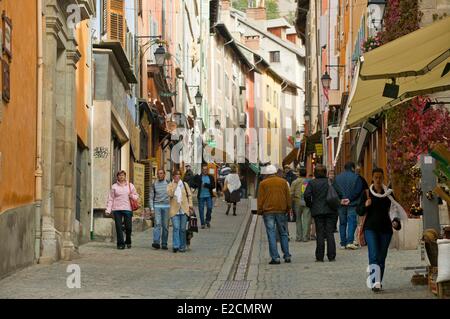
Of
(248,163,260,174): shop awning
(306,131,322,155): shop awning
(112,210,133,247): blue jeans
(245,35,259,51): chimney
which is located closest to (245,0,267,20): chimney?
(245,35,259,51): chimney

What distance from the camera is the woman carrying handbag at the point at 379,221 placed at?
1236 cm

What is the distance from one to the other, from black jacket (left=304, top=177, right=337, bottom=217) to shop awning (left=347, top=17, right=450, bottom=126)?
4445mm

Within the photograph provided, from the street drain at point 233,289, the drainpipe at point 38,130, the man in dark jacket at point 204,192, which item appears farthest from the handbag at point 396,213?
the man in dark jacket at point 204,192

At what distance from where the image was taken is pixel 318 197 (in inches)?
676

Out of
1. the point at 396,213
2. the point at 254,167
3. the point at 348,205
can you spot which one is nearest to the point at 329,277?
the point at 396,213

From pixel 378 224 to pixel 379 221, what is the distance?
37 millimetres

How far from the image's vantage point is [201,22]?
6072 cm

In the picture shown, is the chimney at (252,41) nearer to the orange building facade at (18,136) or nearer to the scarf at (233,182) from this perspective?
the scarf at (233,182)

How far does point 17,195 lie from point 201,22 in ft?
155

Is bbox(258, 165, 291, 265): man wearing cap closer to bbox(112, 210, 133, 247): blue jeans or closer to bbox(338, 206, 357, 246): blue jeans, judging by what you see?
bbox(338, 206, 357, 246): blue jeans

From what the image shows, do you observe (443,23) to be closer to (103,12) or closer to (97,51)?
(97,51)

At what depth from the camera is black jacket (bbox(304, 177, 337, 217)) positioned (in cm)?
1709

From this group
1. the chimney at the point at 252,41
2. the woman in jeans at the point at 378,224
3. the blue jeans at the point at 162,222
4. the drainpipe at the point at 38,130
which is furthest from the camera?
the chimney at the point at 252,41
